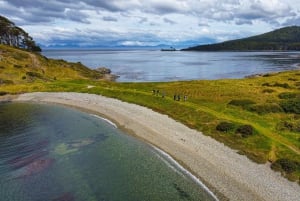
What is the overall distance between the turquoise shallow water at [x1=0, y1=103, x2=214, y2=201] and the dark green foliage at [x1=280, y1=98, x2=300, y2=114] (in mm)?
27850

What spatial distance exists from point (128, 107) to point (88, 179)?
31943 millimetres

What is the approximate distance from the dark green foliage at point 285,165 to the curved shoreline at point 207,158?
929 millimetres

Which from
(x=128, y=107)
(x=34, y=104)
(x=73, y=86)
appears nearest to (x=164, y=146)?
(x=128, y=107)

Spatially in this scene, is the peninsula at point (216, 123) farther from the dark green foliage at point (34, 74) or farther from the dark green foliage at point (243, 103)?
the dark green foliage at point (34, 74)

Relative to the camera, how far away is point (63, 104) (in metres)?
75.5

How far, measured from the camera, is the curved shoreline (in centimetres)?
2978

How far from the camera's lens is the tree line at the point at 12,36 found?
150125mm

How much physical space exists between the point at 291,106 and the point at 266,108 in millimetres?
4404

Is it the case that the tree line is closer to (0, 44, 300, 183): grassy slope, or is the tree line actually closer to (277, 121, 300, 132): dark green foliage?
(0, 44, 300, 183): grassy slope

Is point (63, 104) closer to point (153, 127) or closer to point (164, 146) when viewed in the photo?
point (153, 127)

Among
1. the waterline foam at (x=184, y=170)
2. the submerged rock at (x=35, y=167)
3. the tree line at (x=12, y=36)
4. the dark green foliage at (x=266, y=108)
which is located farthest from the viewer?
the tree line at (x=12, y=36)

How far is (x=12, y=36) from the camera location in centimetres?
16100

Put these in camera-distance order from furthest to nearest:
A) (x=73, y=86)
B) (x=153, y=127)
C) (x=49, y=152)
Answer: (x=73, y=86), (x=153, y=127), (x=49, y=152)

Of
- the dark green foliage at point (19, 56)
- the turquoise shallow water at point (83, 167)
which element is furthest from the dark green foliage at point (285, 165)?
the dark green foliage at point (19, 56)
